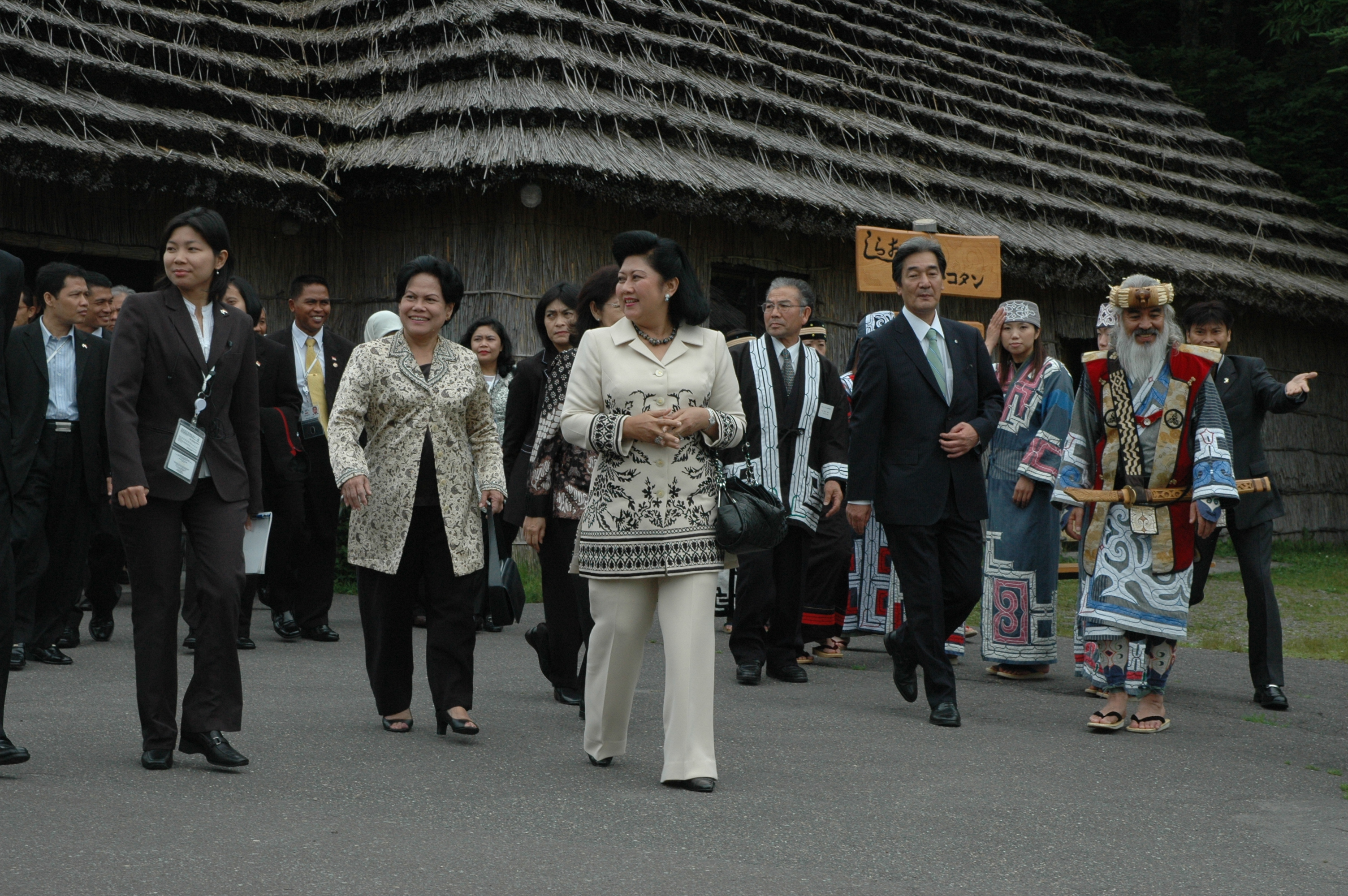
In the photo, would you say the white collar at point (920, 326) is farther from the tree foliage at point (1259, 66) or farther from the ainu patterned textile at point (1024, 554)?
the tree foliage at point (1259, 66)

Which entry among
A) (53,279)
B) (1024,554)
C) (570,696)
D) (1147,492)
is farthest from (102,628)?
(1147,492)

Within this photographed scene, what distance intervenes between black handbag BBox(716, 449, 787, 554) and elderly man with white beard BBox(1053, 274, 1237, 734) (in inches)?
70.0

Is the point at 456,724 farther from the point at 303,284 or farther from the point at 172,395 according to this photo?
the point at 303,284

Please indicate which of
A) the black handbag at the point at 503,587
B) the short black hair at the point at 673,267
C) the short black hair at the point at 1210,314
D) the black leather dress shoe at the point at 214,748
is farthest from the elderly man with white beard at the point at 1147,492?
the black leather dress shoe at the point at 214,748

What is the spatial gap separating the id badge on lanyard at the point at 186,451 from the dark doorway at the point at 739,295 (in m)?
8.01

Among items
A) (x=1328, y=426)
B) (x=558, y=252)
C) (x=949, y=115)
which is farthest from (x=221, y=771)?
(x=1328, y=426)

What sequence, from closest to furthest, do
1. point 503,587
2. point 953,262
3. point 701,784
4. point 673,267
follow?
point 701,784, point 673,267, point 503,587, point 953,262

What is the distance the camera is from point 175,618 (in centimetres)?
485

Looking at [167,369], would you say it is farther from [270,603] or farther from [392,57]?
[392,57]

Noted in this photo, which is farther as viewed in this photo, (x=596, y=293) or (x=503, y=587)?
(x=503, y=587)

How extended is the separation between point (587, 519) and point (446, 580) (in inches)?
31.9

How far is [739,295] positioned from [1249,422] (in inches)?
247

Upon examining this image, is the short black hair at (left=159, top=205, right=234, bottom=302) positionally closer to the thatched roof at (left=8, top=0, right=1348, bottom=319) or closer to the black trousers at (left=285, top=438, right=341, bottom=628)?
the black trousers at (left=285, top=438, right=341, bottom=628)

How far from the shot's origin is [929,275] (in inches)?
243
